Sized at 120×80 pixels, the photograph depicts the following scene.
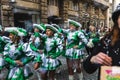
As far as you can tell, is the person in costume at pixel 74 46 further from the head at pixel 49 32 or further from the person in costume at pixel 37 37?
the head at pixel 49 32

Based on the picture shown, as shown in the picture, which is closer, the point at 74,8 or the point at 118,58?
the point at 118,58

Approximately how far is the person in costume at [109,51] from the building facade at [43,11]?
63.5ft

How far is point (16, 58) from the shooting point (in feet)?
24.0

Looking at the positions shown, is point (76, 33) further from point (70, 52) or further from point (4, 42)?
point (4, 42)

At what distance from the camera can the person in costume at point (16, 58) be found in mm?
7236

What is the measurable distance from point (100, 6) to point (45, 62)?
48.9m

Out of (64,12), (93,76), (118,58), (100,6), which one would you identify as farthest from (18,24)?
(100,6)

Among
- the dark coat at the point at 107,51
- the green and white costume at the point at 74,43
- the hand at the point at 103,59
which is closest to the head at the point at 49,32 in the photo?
the green and white costume at the point at 74,43

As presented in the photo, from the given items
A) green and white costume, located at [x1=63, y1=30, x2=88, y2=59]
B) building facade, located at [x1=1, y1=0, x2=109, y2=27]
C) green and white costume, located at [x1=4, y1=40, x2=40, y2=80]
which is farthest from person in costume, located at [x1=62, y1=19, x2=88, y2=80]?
building facade, located at [x1=1, y1=0, x2=109, y2=27]

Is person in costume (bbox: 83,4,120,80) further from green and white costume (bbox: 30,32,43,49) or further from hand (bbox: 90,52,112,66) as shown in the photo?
green and white costume (bbox: 30,32,43,49)

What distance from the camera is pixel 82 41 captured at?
10.5 metres

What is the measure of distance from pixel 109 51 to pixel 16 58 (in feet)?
15.7

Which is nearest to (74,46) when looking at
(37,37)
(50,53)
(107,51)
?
(37,37)

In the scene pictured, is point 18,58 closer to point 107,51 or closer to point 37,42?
point 37,42
